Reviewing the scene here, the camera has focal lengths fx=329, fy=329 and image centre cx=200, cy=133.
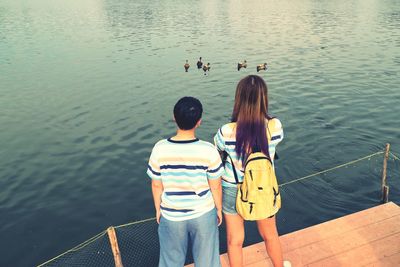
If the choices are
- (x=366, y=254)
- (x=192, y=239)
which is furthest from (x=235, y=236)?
(x=366, y=254)

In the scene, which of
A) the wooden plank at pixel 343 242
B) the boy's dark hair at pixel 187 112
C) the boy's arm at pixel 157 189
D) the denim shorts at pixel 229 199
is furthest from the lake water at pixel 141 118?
the boy's dark hair at pixel 187 112

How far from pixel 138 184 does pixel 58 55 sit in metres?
25.4

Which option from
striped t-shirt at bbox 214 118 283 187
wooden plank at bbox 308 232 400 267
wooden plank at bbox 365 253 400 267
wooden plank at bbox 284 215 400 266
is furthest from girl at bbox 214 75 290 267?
wooden plank at bbox 365 253 400 267

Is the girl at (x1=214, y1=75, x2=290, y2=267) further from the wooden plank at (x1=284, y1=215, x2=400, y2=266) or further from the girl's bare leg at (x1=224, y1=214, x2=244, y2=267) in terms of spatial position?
the wooden plank at (x1=284, y1=215, x2=400, y2=266)

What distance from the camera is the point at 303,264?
237 inches

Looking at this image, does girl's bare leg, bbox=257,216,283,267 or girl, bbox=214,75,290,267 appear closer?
girl, bbox=214,75,290,267

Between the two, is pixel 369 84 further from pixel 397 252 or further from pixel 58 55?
pixel 58 55

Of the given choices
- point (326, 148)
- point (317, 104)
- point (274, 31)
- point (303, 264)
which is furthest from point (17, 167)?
point (274, 31)

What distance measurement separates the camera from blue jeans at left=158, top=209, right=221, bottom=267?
4234mm

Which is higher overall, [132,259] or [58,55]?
[58,55]

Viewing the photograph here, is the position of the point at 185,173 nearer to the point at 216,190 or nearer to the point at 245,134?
the point at 216,190

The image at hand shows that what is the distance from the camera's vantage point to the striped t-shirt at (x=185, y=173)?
3928 millimetres

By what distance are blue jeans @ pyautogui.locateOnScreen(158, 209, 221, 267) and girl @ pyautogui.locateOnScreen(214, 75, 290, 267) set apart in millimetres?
433

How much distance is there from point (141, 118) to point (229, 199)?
14.5 metres
